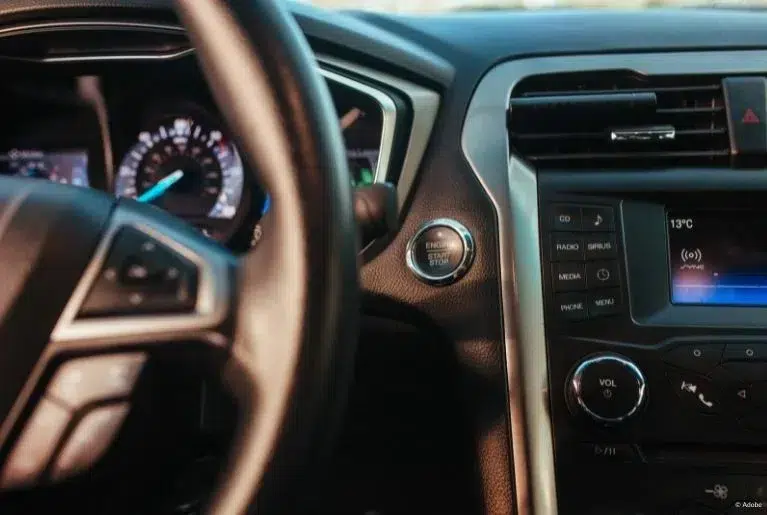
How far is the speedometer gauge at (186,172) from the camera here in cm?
131

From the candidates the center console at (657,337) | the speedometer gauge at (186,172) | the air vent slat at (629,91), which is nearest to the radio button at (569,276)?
the center console at (657,337)

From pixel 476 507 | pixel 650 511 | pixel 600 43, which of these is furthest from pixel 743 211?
pixel 476 507

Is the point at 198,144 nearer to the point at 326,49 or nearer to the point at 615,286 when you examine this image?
the point at 326,49

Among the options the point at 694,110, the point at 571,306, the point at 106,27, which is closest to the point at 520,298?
the point at 571,306

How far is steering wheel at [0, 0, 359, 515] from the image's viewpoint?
2.17 feet

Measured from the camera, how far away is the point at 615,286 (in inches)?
44.6

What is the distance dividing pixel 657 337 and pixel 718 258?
0.13 m

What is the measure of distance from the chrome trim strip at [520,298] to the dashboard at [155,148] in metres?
0.16

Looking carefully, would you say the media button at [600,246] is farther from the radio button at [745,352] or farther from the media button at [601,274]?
the radio button at [745,352]

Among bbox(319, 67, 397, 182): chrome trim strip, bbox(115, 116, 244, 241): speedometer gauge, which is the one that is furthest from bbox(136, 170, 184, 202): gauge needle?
bbox(319, 67, 397, 182): chrome trim strip

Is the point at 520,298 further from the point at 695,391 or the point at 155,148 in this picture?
the point at 155,148

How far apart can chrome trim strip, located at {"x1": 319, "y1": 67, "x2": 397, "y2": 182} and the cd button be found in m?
0.44

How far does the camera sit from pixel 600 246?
1.14 m

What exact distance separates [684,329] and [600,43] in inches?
14.5
